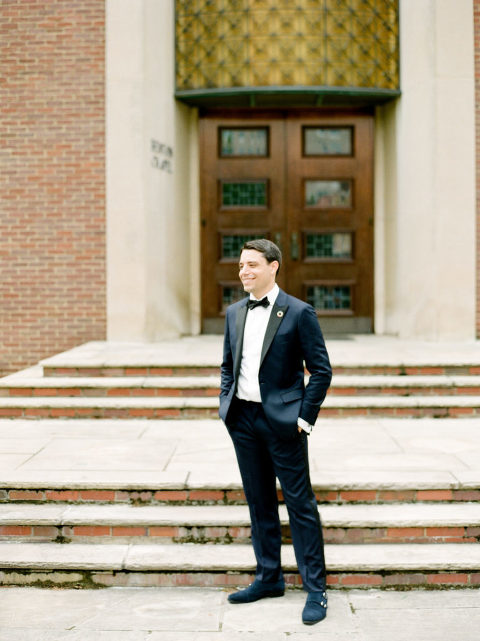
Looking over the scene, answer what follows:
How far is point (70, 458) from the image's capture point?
4.98 meters

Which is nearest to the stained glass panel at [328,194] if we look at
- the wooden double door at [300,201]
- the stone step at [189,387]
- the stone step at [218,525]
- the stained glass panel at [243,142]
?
the wooden double door at [300,201]

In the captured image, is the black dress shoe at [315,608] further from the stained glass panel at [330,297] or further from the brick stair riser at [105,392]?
the stained glass panel at [330,297]

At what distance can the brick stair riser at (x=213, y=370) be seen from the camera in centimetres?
684

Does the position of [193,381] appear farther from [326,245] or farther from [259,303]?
[326,245]

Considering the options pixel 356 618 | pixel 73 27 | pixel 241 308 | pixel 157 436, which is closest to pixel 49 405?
pixel 157 436

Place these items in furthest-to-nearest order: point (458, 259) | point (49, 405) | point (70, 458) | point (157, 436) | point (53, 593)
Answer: point (458, 259), point (49, 405), point (157, 436), point (70, 458), point (53, 593)

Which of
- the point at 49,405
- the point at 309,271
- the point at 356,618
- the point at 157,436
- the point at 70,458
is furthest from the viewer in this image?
the point at 309,271

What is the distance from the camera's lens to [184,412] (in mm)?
6348

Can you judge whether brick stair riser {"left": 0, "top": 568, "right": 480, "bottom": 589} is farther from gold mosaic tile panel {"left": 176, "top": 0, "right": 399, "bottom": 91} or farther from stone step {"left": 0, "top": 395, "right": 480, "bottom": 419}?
gold mosaic tile panel {"left": 176, "top": 0, "right": 399, "bottom": 91}

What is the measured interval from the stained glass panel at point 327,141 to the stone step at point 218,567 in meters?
6.34

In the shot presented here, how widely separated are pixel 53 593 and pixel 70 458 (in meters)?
1.30

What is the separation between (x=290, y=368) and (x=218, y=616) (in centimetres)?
128

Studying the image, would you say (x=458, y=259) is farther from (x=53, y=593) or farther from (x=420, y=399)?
(x=53, y=593)

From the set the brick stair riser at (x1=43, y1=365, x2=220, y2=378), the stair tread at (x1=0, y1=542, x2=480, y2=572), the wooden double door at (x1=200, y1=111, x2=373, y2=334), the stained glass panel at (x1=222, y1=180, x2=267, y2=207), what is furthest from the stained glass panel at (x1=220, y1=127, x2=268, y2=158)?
the stair tread at (x1=0, y1=542, x2=480, y2=572)
